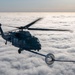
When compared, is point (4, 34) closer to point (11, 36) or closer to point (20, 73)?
point (11, 36)

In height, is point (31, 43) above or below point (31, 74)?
above

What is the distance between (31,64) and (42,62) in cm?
216

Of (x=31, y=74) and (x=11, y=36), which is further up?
(x=11, y=36)

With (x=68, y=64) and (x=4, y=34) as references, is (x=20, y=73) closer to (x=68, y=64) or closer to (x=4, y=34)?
(x=4, y=34)

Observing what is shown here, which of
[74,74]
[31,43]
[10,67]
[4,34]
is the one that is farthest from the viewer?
[10,67]

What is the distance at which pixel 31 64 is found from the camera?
29.1 metres

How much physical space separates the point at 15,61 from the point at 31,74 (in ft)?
23.0

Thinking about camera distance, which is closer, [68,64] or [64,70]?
[64,70]

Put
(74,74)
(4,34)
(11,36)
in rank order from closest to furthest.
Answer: (11,36) → (4,34) → (74,74)

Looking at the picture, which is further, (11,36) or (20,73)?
(20,73)

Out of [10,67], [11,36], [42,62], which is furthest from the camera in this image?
[42,62]

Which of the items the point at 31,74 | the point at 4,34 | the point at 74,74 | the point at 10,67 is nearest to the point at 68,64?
the point at 74,74

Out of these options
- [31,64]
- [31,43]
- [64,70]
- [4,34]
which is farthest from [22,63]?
[31,43]

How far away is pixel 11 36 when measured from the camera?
64.1 ft
